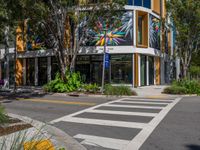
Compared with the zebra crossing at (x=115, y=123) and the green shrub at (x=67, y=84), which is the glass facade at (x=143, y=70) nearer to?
the green shrub at (x=67, y=84)

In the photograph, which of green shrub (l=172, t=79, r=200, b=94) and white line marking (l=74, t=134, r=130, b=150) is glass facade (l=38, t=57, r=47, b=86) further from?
white line marking (l=74, t=134, r=130, b=150)

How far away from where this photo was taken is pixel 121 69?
28.9m

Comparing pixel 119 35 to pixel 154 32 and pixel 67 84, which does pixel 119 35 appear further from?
pixel 67 84

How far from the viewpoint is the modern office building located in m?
28.3

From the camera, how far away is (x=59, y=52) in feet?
78.5

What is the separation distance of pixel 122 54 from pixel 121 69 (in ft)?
4.73

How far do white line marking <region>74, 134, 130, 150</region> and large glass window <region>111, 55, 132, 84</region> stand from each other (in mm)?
20839

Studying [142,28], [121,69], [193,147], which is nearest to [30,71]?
[121,69]

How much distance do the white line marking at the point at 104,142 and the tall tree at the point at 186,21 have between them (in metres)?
23.0

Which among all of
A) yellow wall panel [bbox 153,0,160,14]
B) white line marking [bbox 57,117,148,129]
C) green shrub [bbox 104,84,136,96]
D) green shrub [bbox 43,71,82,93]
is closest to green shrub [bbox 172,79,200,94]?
green shrub [bbox 104,84,136,96]

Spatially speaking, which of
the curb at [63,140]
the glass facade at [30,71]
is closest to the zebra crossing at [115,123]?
the curb at [63,140]

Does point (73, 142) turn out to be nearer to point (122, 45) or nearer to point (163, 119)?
point (163, 119)

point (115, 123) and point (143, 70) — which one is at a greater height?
point (143, 70)

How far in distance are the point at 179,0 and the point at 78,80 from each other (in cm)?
1307
